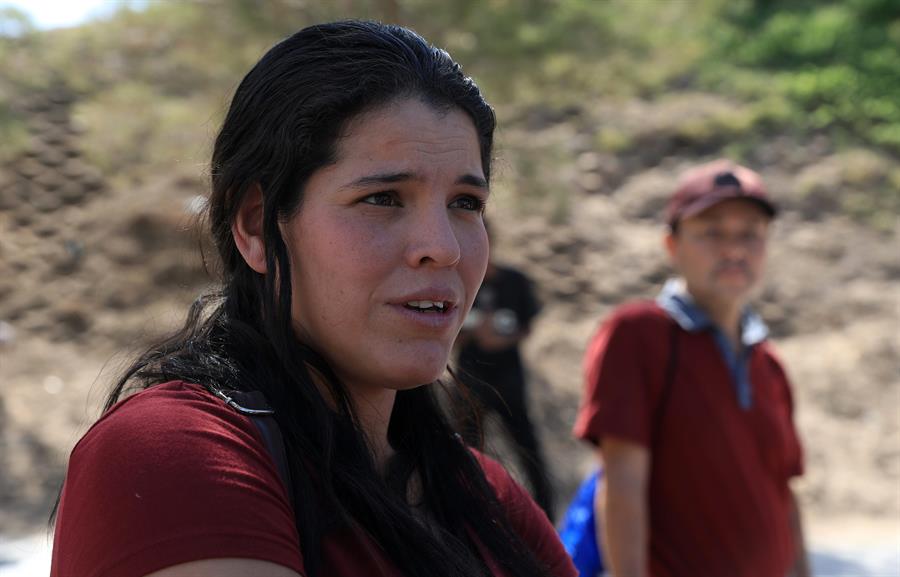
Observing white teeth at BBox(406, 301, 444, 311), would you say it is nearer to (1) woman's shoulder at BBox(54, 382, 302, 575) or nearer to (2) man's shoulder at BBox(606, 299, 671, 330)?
(1) woman's shoulder at BBox(54, 382, 302, 575)

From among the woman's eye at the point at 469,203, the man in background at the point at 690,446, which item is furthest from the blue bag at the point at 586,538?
the woman's eye at the point at 469,203

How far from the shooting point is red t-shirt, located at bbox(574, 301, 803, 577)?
2785 millimetres

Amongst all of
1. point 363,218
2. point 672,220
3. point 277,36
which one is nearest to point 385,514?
point 363,218

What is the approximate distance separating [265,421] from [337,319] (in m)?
0.21

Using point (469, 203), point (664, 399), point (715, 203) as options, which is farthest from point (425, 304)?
point (715, 203)

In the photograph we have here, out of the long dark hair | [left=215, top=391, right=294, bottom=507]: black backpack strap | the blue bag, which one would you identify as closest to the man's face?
the blue bag

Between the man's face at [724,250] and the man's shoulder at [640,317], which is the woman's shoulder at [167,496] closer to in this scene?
the man's shoulder at [640,317]

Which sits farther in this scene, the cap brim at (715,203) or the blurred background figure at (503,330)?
the blurred background figure at (503,330)

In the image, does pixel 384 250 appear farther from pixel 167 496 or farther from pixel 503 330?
pixel 503 330

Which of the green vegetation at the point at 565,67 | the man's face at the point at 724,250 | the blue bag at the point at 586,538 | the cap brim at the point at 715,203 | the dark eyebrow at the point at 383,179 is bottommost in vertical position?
the blue bag at the point at 586,538

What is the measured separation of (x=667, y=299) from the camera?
10.0 ft

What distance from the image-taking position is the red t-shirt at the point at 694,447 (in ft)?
9.14

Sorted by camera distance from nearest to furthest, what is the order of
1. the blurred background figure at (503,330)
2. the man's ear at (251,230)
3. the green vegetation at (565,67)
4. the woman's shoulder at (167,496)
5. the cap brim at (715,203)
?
the woman's shoulder at (167,496) < the man's ear at (251,230) < the cap brim at (715,203) < the blurred background figure at (503,330) < the green vegetation at (565,67)

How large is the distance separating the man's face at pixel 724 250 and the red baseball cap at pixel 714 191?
3 centimetres
